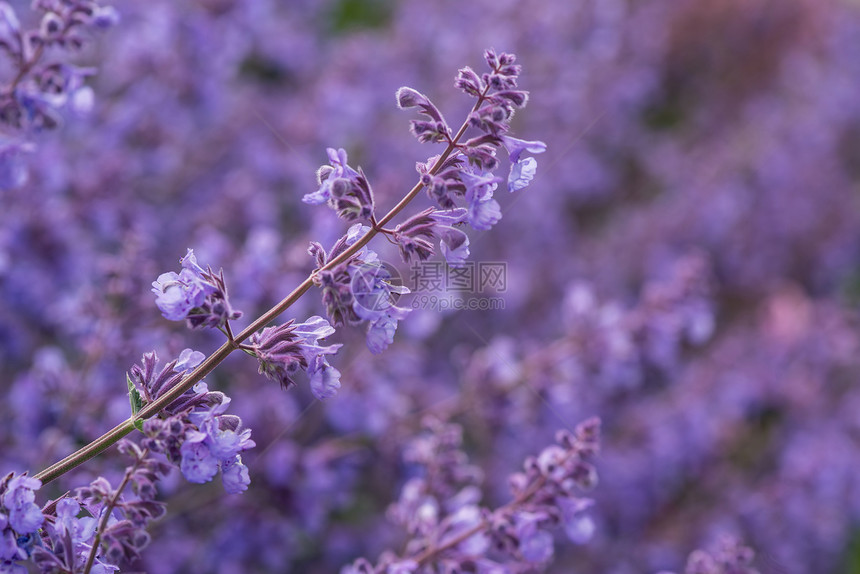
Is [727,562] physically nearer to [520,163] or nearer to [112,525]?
[520,163]

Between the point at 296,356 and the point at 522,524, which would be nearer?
the point at 296,356

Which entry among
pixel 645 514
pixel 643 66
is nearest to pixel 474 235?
pixel 645 514

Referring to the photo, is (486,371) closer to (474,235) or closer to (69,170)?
(474,235)

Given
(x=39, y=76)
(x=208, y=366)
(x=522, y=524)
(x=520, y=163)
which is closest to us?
(x=208, y=366)

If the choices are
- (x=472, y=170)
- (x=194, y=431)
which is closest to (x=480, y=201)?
(x=472, y=170)

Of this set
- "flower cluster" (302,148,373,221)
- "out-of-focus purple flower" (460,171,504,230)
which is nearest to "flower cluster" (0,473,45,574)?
"flower cluster" (302,148,373,221)

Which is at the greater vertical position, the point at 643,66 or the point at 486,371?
the point at 643,66
